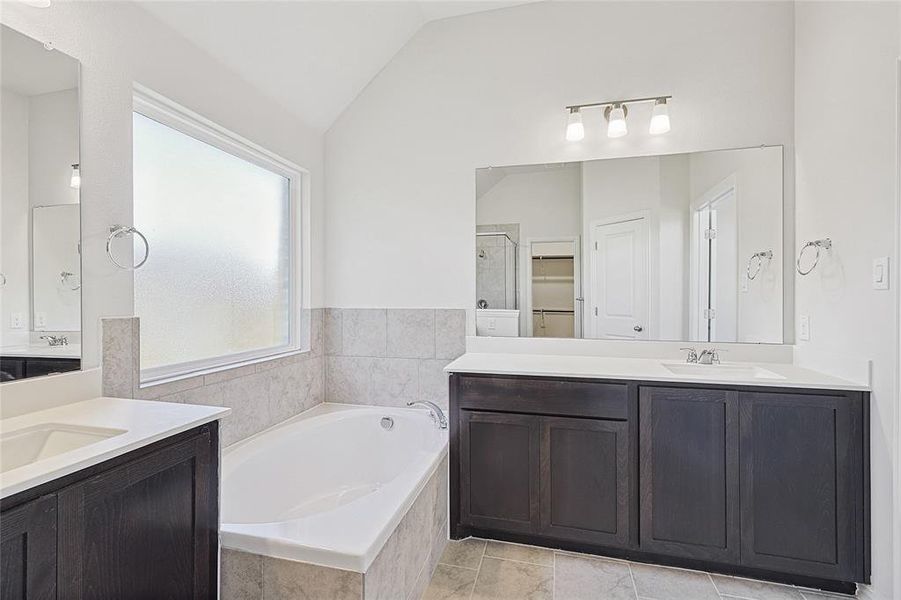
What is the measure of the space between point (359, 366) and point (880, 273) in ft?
8.65

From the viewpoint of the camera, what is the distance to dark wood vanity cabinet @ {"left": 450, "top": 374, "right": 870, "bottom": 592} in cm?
183

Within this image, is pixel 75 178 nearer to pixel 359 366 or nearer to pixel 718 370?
pixel 359 366

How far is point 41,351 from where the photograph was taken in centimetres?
138

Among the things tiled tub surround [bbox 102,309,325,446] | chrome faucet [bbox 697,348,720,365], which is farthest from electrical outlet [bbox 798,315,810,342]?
tiled tub surround [bbox 102,309,325,446]

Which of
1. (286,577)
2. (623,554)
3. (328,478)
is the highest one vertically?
(286,577)

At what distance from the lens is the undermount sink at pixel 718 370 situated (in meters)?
2.12

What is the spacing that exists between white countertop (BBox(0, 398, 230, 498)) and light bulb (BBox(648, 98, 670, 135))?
247 centimetres

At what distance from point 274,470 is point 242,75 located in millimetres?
1975

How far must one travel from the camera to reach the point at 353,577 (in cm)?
130

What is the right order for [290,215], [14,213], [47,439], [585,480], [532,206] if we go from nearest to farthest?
[47,439], [14,213], [585,480], [532,206], [290,215]

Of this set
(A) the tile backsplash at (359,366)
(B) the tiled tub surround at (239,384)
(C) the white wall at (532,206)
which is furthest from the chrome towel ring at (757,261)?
(B) the tiled tub surround at (239,384)

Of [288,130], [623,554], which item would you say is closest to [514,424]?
[623,554]

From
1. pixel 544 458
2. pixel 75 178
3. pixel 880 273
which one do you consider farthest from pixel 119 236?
pixel 880 273

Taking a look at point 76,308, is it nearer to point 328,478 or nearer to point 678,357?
point 328,478
